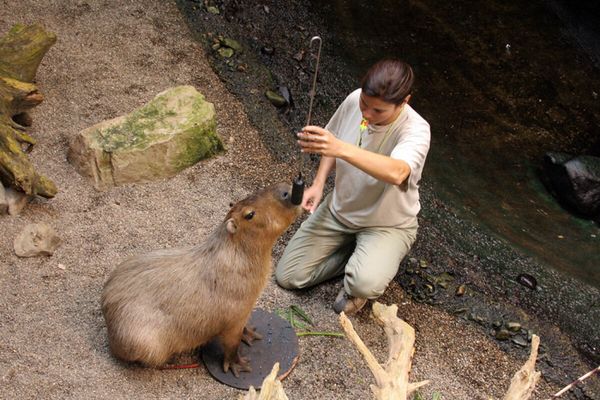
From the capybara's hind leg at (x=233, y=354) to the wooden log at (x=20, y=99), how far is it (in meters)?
1.60

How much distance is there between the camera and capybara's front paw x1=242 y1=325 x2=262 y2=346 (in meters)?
4.03

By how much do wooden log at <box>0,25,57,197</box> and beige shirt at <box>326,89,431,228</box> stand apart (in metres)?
1.79

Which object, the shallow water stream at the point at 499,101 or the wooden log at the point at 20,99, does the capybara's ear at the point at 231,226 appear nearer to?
the wooden log at the point at 20,99

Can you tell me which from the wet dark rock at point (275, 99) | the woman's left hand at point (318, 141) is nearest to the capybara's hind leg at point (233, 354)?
the woman's left hand at point (318, 141)

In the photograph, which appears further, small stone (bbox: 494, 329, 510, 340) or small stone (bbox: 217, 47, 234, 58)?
small stone (bbox: 217, 47, 234, 58)

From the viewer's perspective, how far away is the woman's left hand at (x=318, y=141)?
10.9 feet

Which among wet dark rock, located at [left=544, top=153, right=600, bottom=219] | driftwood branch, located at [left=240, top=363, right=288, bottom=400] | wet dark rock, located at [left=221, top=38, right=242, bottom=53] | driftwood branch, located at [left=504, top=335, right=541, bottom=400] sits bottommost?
wet dark rock, located at [left=221, top=38, right=242, bottom=53]

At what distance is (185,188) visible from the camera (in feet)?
16.4

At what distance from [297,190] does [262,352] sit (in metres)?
1.07

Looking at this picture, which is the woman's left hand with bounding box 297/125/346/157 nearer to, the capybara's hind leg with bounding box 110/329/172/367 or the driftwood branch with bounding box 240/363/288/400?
the driftwood branch with bounding box 240/363/288/400

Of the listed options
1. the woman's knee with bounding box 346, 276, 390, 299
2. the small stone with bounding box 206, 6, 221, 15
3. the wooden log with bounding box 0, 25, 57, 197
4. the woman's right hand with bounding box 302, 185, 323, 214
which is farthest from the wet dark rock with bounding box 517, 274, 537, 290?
the small stone with bounding box 206, 6, 221, 15

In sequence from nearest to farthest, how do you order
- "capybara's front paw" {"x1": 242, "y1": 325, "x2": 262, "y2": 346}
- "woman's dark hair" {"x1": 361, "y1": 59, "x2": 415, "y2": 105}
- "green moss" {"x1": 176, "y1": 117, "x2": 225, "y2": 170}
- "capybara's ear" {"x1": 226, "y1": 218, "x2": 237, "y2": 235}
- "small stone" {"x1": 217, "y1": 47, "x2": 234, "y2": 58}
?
"capybara's ear" {"x1": 226, "y1": 218, "x2": 237, "y2": 235} < "woman's dark hair" {"x1": 361, "y1": 59, "x2": 415, "y2": 105} < "capybara's front paw" {"x1": 242, "y1": 325, "x2": 262, "y2": 346} < "green moss" {"x1": 176, "y1": 117, "x2": 225, "y2": 170} < "small stone" {"x1": 217, "y1": 47, "x2": 234, "y2": 58}

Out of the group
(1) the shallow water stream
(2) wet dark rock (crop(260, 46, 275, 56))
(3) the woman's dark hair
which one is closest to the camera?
(3) the woman's dark hair

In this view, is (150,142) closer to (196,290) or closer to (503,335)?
(196,290)
